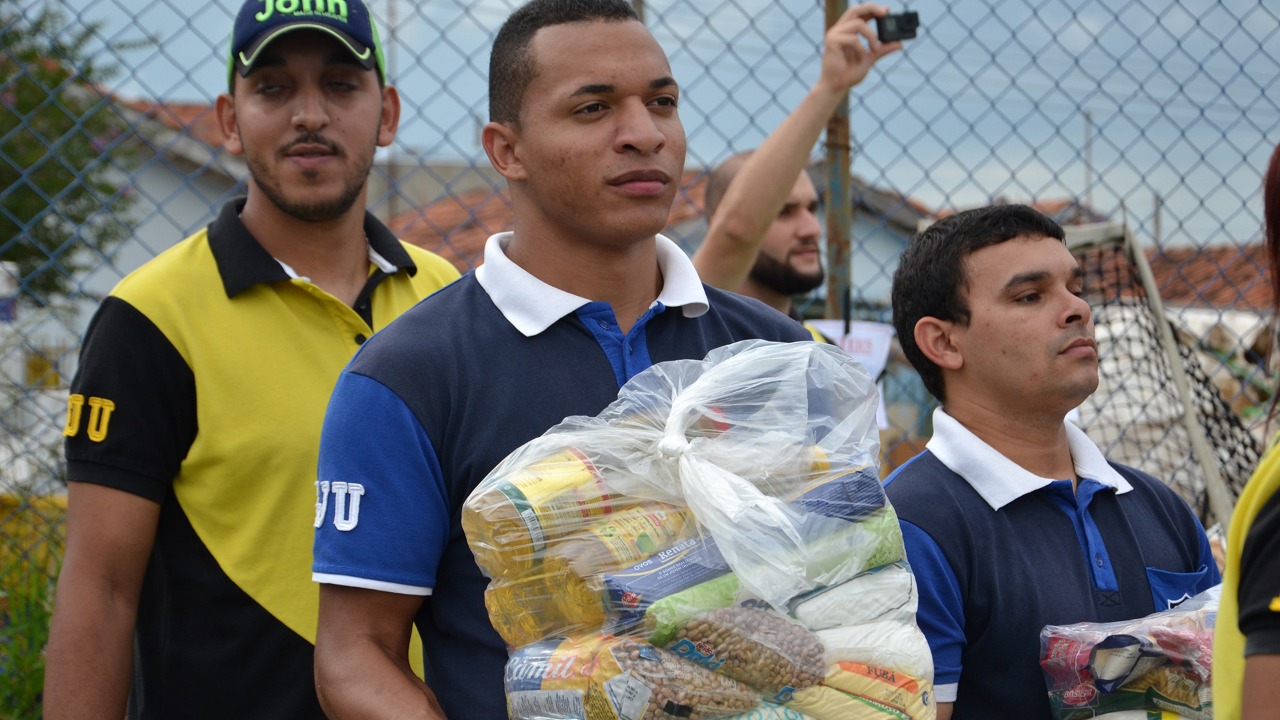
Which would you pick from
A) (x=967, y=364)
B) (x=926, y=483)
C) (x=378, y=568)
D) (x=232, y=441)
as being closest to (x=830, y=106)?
(x=967, y=364)

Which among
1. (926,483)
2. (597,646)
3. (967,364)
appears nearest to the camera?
(597,646)

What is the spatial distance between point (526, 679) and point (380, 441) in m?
0.41

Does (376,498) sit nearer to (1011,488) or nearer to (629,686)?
(629,686)

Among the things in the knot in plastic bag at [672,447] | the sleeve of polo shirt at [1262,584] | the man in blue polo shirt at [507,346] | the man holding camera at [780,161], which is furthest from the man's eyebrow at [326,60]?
the sleeve of polo shirt at [1262,584]

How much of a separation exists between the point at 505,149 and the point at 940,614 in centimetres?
98

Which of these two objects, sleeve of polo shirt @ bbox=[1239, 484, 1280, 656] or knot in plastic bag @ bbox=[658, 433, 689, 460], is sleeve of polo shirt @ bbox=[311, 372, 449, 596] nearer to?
knot in plastic bag @ bbox=[658, 433, 689, 460]

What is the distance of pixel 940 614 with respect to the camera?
193 cm

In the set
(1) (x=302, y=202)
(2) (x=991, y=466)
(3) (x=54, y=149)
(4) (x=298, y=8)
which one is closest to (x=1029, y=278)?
(2) (x=991, y=466)

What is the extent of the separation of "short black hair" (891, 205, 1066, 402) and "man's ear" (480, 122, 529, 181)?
0.84 m

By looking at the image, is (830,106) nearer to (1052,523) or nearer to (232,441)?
(1052,523)

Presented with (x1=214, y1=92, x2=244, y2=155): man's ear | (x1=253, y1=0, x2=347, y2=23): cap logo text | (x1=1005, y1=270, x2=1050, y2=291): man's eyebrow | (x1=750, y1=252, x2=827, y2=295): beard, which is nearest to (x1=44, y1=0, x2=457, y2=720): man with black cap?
(x1=214, y1=92, x2=244, y2=155): man's ear

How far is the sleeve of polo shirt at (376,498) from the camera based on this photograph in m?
1.65

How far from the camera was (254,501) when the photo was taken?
2.16 metres

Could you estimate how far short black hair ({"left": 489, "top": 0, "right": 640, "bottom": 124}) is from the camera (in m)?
1.92
